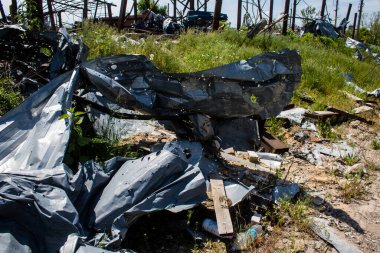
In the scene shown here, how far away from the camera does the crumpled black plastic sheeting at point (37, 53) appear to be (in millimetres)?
3820

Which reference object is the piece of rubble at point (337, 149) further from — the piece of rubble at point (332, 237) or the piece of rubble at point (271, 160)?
the piece of rubble at point (332, 237)

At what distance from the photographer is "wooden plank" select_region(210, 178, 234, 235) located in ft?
8.49

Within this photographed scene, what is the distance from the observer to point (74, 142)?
304cm

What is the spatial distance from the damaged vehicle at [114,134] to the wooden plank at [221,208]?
8 cm

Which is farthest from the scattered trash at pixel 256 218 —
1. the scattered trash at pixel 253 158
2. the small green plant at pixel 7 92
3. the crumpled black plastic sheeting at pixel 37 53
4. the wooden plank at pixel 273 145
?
the small green plant at pixel 7 92

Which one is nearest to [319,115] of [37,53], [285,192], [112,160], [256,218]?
[285,192]

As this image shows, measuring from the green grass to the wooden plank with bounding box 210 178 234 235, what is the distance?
3.40 metres

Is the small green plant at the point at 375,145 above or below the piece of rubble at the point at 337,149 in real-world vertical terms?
below

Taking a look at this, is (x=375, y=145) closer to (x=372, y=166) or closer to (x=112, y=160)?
(x=372, y=166)

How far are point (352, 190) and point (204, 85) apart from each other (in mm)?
1828

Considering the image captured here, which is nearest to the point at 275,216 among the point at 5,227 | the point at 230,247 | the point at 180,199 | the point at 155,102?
the point at 230,247

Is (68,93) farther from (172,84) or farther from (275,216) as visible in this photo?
(275,216)

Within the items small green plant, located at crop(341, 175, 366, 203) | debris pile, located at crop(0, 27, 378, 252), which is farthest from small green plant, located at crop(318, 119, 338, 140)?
small green plant, located at crop(341, 175, 366, 203)

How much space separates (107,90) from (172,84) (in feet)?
2.12
